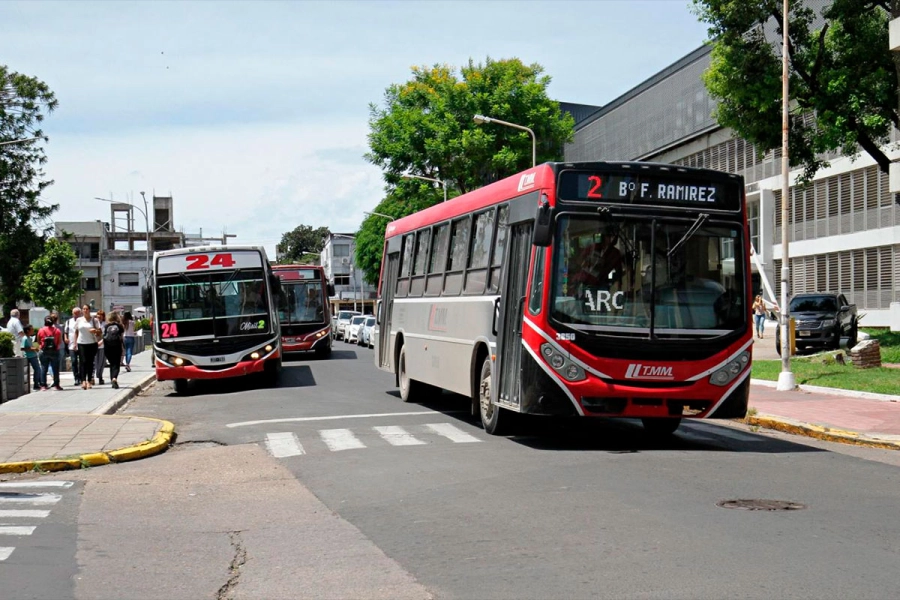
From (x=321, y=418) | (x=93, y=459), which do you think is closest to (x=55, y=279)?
(x=321, y=418)

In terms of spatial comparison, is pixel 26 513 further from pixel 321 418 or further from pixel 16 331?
pixel 16 331

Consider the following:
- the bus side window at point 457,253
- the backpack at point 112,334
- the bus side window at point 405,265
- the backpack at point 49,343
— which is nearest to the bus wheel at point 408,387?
the bus side window at point 405,265

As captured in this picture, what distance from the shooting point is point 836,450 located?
12867 mm

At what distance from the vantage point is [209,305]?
23391 millimetres

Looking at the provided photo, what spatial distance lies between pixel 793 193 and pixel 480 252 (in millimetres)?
36093

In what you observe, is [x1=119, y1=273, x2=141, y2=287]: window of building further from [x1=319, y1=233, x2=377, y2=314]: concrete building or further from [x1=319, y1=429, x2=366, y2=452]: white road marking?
[x1=319, y1=429, x2=366, y2=452]: white road marking

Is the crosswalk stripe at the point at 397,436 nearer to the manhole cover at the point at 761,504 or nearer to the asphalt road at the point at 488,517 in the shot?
the asphalt road at the point at 488,517

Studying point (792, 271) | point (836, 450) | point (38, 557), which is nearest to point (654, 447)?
point (836, 450)

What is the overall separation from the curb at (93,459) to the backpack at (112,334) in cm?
1035

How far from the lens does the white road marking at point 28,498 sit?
32.0 ft

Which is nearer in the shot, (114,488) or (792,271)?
(114,488)

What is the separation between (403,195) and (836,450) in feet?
147

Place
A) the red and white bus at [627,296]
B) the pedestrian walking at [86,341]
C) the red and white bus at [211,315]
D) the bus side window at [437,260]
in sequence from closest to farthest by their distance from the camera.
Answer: the red and white bus at [627,296]
the bus side window at [437,260]
the pedestrian walking at [86,341]
the red and white bus at [211,315]

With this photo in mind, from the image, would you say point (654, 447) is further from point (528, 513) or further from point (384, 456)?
point (528, 513)
